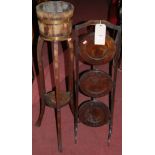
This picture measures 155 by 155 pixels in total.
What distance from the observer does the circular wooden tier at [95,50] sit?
65.6 inches

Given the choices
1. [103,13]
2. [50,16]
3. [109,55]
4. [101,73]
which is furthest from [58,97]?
[103,13]

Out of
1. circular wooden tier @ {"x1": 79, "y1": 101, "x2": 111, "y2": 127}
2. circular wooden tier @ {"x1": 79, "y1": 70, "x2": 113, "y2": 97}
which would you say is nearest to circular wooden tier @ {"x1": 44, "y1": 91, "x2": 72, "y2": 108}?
circular wooden tier @ {"x1": 79, "y1": 101, "x2": 111, "y2": 127}

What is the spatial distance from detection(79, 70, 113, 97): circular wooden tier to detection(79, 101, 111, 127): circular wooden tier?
13 cm

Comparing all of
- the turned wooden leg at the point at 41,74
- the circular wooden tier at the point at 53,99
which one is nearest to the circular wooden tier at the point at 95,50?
the turned wooden leg at the point at 41,74

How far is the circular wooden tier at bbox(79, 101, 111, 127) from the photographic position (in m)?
1.96

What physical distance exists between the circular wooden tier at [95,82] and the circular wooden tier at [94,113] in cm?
13

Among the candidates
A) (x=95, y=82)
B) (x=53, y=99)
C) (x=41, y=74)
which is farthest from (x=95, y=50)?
(x=53, y=99)

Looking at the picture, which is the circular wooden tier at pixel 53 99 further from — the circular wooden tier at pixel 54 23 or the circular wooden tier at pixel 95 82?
the circular wooden tier at pixel 54 23

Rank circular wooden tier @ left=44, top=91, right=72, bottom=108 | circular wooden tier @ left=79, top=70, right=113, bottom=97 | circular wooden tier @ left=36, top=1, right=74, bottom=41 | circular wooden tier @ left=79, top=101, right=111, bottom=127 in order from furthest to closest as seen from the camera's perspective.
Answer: circular wooden tier @ left=44, top=91, right=72, bottom=108 < circular wooden tier @ left=79, top=101, right=111, bottom=127 < circular wooden tier @ left=79, top=70, right=113, bottom=97 < circular wooden tier @ left=36, top=1, right=74, bottom=41

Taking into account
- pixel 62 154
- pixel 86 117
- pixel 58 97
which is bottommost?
pixel 62 154

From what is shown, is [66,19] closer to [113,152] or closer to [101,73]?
[101,73]

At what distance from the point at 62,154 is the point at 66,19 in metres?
1.02

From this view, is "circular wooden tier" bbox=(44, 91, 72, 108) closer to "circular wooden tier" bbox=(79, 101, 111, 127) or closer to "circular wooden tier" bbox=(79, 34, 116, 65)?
"circular wooden tier" bbox=(79, 101, 111, 127)

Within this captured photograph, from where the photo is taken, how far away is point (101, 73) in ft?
5.91
